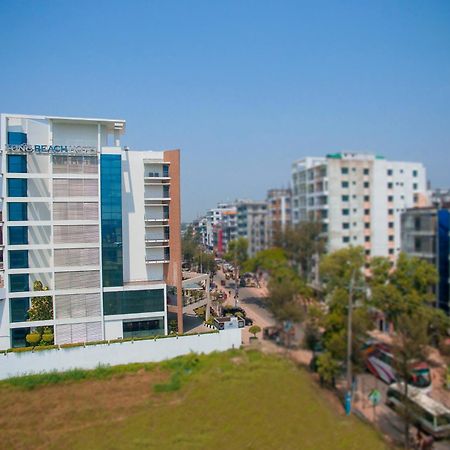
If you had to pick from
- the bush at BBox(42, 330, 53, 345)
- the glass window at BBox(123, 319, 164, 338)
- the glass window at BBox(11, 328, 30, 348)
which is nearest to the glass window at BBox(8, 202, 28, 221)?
the glass window at BBox(11, 328, 30, 348)

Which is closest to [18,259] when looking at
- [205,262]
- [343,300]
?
[205,262]

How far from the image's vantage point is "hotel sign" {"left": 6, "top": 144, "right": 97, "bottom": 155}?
18.9 ft

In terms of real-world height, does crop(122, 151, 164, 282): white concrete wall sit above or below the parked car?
above

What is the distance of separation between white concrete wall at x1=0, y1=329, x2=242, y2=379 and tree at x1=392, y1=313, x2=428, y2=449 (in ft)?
6.82

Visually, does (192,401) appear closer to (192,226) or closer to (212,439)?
(212,439)

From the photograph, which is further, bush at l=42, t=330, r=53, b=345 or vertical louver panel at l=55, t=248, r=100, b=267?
vertical louver panel at l=55, t=248, r=100, b=267

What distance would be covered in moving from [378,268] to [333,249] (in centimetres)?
38

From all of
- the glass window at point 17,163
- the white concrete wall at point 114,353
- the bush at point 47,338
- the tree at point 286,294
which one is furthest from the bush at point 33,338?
the tree at point 286,294

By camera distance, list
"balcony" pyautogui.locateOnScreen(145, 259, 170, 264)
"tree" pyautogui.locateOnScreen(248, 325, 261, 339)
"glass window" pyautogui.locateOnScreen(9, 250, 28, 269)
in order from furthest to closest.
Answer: "balcony" pyautogui.locateOnScreen(145, 259, 170, 264) → "glass window" pyautogui.locateOnScreen(9, 250, 28, 269) → "tree" pyautogui.locateOnScreen(248, 325, 261, 339)

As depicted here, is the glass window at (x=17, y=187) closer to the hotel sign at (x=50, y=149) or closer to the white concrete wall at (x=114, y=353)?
the hotel sign at (x=50, y=149)

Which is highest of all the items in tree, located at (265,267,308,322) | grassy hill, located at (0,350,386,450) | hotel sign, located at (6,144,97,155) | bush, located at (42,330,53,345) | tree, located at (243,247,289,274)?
hotel sign, located at (6,144,97,155)

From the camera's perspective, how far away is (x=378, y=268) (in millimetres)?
2998

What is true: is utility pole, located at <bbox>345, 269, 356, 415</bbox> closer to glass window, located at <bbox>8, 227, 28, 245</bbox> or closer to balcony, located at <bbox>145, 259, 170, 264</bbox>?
balcony, located at <bbox>145, 259, 170, 264</bbox>

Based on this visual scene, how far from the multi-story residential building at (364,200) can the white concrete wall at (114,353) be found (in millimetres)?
2462
